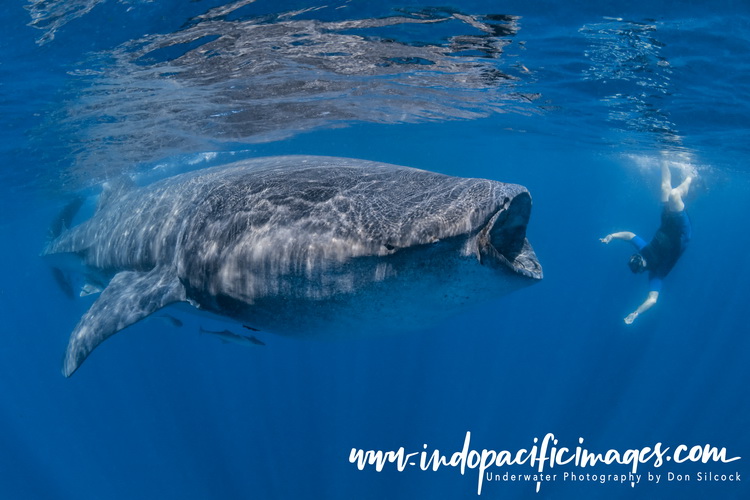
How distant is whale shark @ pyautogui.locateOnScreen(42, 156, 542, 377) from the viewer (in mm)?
2953

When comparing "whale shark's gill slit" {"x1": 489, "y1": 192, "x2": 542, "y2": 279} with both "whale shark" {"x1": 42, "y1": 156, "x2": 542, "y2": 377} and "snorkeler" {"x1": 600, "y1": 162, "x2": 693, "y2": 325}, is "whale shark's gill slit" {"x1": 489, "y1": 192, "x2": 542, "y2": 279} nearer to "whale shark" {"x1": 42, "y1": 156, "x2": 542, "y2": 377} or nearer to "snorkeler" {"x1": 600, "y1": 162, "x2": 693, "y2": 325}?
"whale shark" {"x1": 42, "y1": 156, "x2": 542, "y2": 377}

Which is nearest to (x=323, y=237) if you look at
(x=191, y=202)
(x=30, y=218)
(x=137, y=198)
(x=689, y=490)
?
(x=191, y=202)

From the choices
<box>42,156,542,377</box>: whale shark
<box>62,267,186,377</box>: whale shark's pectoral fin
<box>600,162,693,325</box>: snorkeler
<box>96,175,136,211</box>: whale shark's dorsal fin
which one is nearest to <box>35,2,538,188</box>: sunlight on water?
<box>96,175,136,211</box>: whale shark's dorsal fin

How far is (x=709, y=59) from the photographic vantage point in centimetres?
1076

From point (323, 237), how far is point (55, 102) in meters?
12.0

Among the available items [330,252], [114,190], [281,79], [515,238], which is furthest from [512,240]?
[281,79]

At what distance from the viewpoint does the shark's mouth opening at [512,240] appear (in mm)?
2889

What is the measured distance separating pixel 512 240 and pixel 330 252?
1237mm

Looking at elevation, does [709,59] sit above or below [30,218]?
above

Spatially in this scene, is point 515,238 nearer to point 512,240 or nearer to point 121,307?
point 512,240

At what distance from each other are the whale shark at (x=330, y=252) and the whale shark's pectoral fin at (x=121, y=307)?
0.01 m

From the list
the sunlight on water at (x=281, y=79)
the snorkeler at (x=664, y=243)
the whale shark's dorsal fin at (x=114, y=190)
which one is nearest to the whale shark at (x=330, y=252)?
the whale shark's dorsal fin at (x=114, y=190)

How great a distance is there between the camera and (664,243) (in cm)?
1552

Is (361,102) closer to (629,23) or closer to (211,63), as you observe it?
(211,63)
